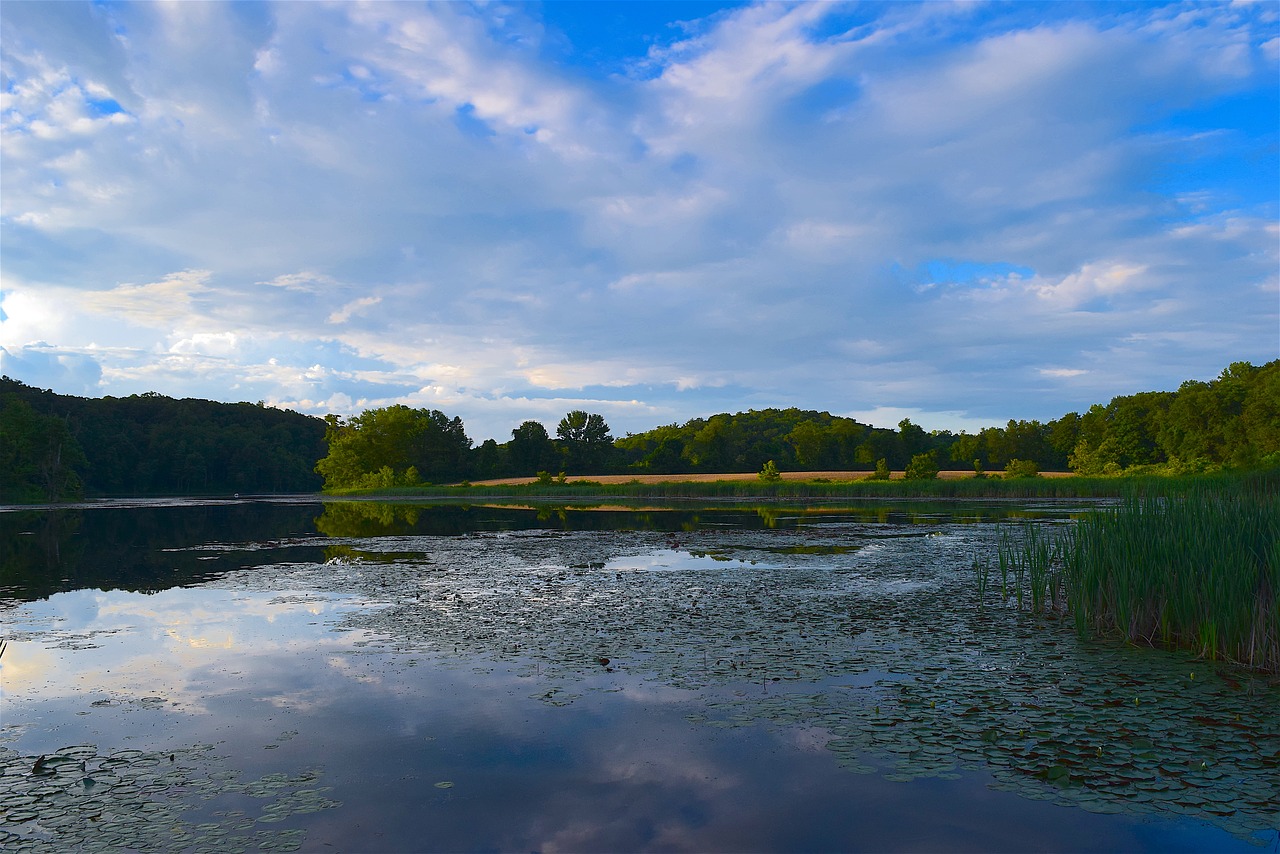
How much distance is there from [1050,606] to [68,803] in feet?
43.6

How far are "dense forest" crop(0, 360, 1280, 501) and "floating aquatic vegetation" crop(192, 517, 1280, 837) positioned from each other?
71.8m

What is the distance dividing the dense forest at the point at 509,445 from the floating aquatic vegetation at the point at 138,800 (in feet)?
270

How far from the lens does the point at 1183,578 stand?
984cm

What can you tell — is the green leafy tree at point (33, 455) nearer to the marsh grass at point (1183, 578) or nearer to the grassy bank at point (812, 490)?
the grassy bank at point (812, 490)

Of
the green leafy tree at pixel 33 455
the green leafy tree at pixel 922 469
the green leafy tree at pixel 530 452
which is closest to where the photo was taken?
the green leafy tree at pixel 922 469

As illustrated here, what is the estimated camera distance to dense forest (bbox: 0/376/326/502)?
343 feet

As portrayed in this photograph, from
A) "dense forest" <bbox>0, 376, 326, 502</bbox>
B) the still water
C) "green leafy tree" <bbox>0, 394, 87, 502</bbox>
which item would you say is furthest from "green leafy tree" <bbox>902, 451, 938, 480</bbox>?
"dense forest" <bbox>0, 376, 326, 502</bbox>

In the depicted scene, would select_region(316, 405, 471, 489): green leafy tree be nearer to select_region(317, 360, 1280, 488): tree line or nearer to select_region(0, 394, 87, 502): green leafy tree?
select_region(317, 360, 1280, 488): tree line

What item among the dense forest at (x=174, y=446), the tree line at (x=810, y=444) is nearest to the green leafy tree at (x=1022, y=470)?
the tree line at (x=810, y=444)

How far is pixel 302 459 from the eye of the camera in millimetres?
130750

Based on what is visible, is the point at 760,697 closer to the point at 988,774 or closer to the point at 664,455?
the point at 988,774

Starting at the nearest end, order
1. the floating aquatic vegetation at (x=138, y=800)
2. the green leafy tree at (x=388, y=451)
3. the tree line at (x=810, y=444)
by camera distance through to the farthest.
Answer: the floating aquatic vegetation at (x=138, y=800) → the tree line at (x=810, y=444) → the green leafy tree at (x=388, y=451)

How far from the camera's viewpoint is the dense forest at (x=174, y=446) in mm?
104438

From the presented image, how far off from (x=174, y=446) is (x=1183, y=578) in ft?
423
